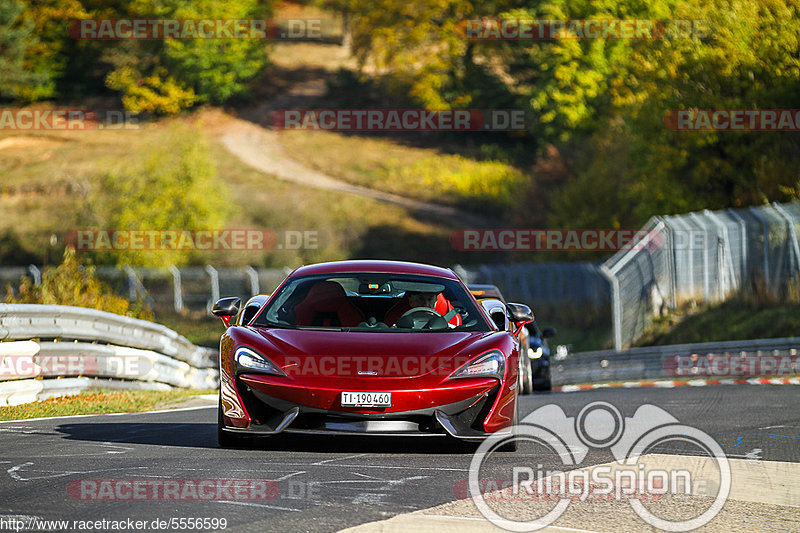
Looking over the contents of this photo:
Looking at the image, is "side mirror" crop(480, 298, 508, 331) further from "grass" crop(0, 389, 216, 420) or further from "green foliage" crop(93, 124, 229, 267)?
"green foliage" crop(93, 124, 229, 267)

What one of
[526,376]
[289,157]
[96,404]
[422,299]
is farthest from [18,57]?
[422,299]

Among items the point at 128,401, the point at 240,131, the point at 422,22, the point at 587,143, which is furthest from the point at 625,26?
the point at 128,401

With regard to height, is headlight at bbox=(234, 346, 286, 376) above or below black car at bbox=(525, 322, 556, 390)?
above

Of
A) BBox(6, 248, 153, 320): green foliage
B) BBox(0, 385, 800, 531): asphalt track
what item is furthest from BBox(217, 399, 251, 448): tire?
BBox(6, 248, 153, 320): green foliage

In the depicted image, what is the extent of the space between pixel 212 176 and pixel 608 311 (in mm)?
22954

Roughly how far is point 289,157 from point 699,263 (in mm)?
50516

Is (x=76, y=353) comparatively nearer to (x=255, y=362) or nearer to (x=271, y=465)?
(x=255, y=362)

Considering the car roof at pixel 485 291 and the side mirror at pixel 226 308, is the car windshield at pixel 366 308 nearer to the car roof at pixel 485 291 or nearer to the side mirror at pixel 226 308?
the side mirror at pixel 226 308

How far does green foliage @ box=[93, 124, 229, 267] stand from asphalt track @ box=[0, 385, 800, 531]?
132 feet

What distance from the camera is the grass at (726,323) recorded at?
2734cm

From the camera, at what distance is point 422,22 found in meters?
78.4

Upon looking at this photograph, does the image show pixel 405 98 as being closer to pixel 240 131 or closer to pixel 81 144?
pixel 240 131

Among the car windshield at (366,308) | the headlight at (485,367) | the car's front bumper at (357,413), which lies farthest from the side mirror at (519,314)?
the car's front bumper at (357,413)

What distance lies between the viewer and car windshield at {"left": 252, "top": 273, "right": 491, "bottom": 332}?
1021 cm
